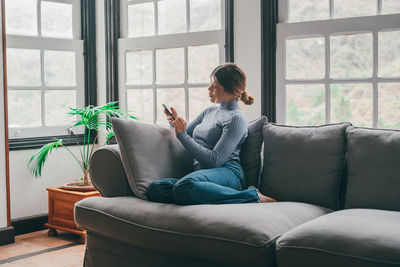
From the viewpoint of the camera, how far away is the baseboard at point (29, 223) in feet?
13.2

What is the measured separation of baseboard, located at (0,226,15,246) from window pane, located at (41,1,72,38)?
165cm

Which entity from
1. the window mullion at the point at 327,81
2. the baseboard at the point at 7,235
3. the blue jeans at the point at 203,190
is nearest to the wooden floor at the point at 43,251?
the baseboard at the point at 7,235

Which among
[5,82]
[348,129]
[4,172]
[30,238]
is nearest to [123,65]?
[5,82]

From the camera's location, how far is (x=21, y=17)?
163 inches

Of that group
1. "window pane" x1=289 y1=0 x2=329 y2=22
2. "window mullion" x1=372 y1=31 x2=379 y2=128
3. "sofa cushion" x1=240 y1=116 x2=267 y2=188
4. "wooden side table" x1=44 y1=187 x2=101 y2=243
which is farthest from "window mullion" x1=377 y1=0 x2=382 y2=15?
"wooden side table" x1=44 y1=187 x2=101 y2=243

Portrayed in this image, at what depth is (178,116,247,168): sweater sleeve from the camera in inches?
110

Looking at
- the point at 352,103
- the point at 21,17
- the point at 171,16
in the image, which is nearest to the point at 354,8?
the point at 352,103

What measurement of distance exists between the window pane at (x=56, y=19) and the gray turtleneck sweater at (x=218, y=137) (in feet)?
6.55

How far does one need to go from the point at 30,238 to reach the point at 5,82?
1.22 m

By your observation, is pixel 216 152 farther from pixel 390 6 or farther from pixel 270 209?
pixel 390 6

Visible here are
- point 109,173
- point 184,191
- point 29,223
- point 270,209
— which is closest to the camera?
point 270,209

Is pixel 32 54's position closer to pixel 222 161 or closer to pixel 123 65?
pixel 123 65

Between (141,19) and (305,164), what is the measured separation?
2273mm

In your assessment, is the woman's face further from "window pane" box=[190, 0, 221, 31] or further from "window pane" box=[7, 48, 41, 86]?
"window pane" box=[7, 48, 41, 86]
